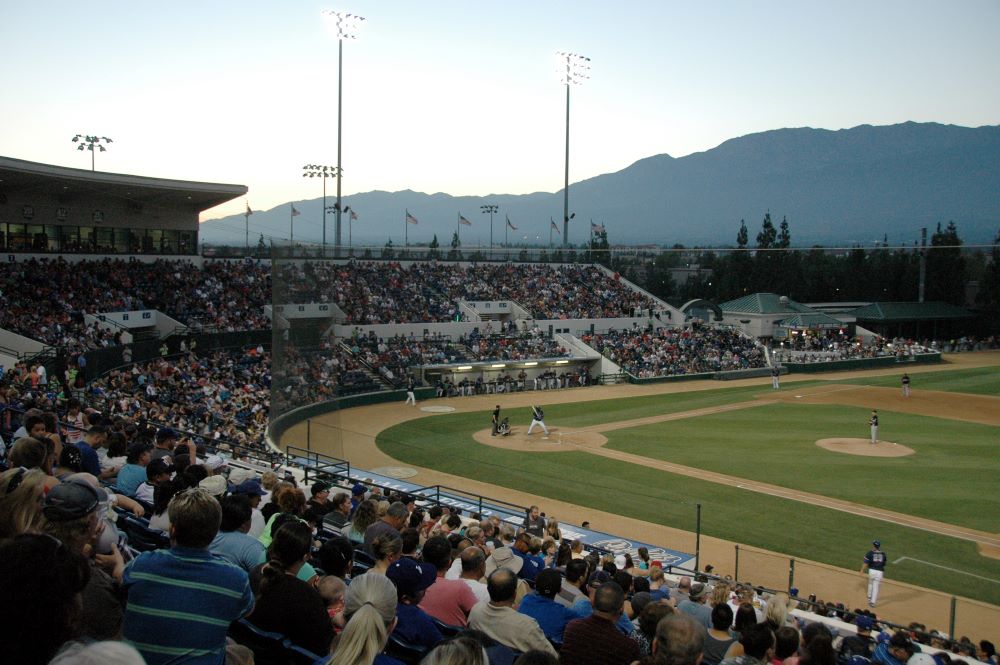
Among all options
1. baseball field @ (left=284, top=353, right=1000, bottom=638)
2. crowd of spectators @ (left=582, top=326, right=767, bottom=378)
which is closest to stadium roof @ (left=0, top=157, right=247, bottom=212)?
baseball field @ (left=284, top=353, right=1000, bottom=638)

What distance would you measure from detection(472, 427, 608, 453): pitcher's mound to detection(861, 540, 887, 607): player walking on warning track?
1362 centimetres

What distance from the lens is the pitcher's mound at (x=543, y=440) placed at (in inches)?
1109

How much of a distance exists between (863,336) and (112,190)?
187ft

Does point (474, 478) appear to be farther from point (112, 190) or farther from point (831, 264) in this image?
point (831, 264)

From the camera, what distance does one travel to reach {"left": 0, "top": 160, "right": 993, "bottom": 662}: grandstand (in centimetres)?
1066

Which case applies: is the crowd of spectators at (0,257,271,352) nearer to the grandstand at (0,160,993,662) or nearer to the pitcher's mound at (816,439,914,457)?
the grandstand at (0,160,993,662)

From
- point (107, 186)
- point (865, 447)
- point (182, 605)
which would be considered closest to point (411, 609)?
point (182, 605)

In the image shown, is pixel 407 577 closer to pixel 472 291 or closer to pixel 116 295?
pixel 116 295

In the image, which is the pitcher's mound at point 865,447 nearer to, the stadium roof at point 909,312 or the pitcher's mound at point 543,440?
the pitcher's mound at point 543,440

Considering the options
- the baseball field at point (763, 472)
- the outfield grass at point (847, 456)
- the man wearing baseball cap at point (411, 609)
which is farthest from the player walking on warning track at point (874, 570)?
the man wearing baseball cap at point (411, 609)

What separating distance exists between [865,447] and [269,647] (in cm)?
2819

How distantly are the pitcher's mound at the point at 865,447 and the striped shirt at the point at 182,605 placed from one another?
1073 inches

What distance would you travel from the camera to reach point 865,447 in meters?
28.4

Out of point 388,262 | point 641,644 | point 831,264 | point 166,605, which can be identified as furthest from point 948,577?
point 831,264
